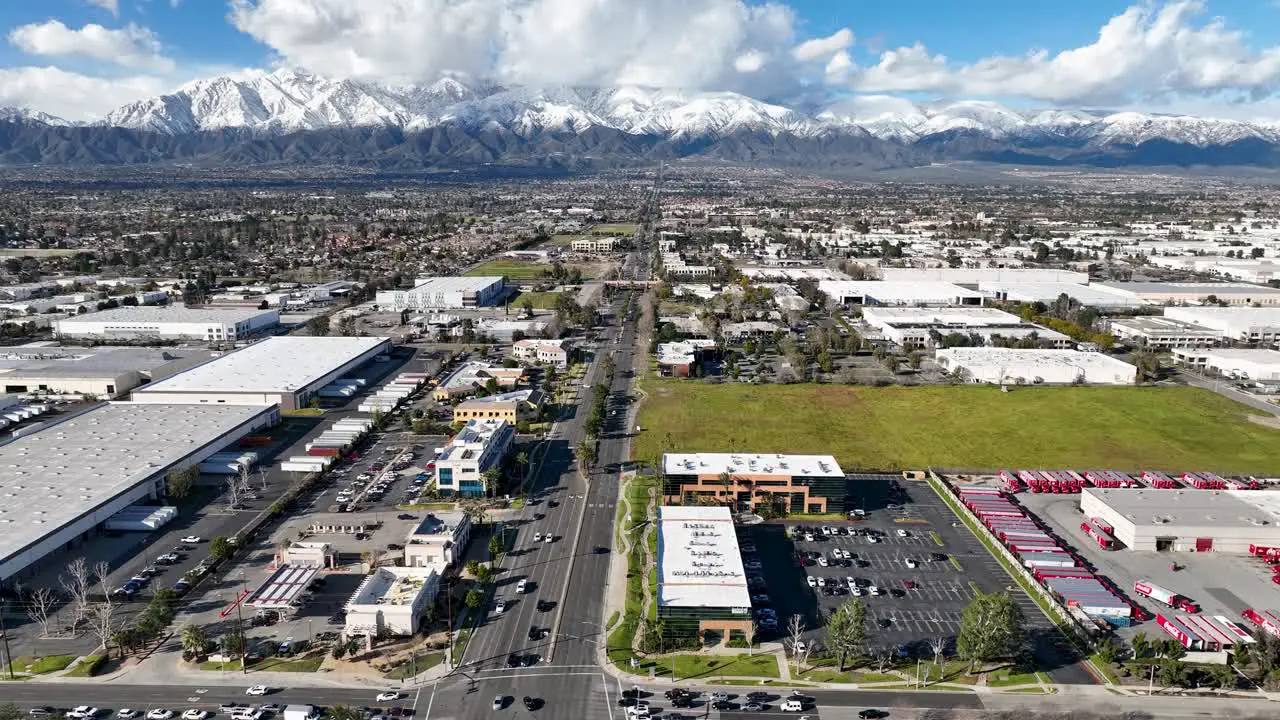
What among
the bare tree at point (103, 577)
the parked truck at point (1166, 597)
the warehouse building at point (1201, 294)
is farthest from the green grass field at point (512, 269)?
the parked truck at point (1166, 597)

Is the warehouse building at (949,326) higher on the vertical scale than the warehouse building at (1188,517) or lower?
higher

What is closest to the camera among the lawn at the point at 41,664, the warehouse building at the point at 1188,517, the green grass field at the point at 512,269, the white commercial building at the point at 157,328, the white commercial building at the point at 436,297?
the lawn at the point at 41,664

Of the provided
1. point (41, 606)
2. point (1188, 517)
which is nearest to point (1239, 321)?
point (1188, 517)

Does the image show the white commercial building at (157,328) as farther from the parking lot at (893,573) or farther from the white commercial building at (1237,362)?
the white commercial building at (1237,362)

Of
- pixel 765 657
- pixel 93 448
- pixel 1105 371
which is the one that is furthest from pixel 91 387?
pixel 1105 371

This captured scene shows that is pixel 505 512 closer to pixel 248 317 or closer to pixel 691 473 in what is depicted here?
pixel 691 473

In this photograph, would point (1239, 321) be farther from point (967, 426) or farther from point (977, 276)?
point (967, 426)
